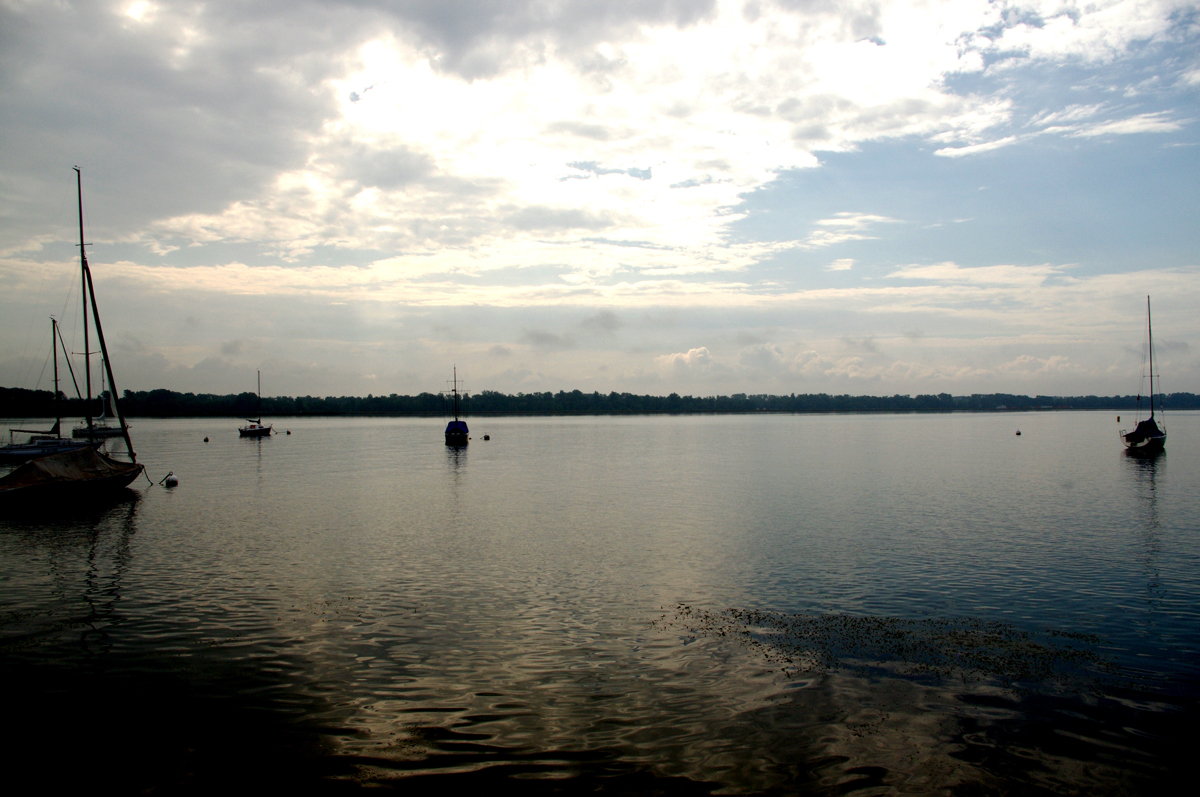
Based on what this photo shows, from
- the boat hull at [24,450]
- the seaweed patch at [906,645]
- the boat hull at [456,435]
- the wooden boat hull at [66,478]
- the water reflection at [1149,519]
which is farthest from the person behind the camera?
the boat hull at [456,435]

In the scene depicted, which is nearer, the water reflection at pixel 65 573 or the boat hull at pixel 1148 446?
the water reflection at pixel 65 573

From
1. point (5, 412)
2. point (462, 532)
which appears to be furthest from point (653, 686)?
point (5, 412)

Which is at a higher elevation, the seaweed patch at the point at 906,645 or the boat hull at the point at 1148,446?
the boat hull at the point at 1148,446

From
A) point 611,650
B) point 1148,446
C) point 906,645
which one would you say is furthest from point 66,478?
point 1148,446

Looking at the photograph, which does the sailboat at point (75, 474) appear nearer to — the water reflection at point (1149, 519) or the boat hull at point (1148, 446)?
the water reflection at point (1149, 519)

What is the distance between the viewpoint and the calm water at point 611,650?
9.93 meters

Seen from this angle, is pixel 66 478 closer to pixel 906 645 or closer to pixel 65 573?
pixel 65 573

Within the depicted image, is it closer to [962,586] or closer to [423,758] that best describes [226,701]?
[423,758]

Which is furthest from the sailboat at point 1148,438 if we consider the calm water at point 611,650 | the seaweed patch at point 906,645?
the seaweed patch at point 906,645

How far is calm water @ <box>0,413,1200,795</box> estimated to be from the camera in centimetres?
993

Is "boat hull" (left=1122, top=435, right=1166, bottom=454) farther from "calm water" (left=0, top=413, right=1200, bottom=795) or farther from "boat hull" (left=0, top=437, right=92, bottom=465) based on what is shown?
"boat hull" (left=0, top=437, right=92, bottom=465)

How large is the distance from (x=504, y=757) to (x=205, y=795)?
12.5 ft

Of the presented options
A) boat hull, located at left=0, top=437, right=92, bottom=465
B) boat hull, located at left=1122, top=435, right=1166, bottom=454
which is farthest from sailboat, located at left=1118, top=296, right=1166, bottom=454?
boat hull, located at left=0, top=437, right=92, bottom=465

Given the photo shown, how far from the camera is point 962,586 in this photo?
20.4 metres
